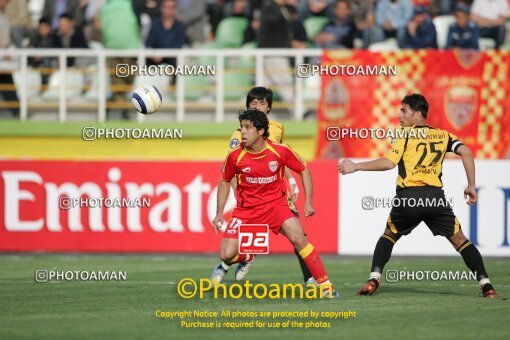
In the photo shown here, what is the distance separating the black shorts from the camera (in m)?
12.2

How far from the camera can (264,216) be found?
12.1 m

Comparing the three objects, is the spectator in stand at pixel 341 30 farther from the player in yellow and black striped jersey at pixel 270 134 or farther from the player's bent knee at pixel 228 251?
the player's bent knee at pixel 228 251

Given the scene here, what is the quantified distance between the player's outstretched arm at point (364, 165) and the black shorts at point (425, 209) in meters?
0.47

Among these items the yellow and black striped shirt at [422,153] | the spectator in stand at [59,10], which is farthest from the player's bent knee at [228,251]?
the spectator in stand at [59,10]

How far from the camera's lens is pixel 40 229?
18844 millimetres

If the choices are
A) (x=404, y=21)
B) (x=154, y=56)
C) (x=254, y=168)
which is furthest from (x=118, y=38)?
(x=254, y=168)

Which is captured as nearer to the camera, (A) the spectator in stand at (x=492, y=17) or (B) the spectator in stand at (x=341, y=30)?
(B) the spectator in stand at (x=341, y=30)

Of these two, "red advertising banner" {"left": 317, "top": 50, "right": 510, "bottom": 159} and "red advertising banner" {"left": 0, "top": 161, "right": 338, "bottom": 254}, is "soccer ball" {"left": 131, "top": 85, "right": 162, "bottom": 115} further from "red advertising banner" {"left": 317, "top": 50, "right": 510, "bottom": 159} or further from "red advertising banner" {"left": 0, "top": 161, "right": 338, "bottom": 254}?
"red advertising banner" {"left": 317, "top": 50, "right": 510, "bottom": 159}

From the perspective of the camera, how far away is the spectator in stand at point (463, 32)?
66.0 ft

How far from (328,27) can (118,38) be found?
12.8ft

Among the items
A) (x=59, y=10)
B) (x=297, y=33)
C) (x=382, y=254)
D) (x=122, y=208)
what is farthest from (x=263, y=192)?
(x=59, y=10)

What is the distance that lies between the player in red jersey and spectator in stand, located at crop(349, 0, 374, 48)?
9.45 m

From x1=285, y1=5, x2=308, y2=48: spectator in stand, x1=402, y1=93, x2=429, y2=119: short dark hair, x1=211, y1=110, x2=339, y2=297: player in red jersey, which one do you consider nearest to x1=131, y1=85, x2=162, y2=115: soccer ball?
x1=211, y1=110, x2=339, y2=297: player in red jersey

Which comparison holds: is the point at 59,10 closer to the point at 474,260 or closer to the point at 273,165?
the point at 273,165
